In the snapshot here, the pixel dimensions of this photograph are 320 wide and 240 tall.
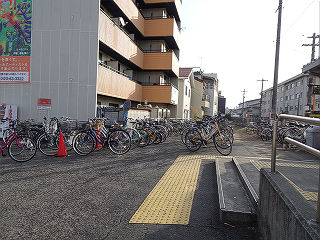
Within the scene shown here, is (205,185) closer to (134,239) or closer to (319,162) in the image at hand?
(134,239)

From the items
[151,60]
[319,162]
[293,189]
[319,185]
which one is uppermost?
[151,60]

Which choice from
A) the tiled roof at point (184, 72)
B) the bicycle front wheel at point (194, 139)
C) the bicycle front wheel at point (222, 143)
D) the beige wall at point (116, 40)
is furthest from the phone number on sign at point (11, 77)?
the tiled roof at point (184, 72)

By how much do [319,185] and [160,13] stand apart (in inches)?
758

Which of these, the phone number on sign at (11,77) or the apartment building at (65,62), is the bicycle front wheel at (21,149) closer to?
the apartment building at (65,62)

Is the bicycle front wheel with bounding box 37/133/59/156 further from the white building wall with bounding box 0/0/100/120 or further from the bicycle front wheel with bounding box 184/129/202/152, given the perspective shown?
the bicycle front wheel with bounding box 184/129/202/152

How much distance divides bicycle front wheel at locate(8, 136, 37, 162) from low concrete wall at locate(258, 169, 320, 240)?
5955 mm

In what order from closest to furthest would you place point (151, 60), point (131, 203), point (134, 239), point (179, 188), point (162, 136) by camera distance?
point (134, 239) < point (131, 203) < point (179, 188) < point (162, 136) < point (151, 60)

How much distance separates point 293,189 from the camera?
2234 millimetres

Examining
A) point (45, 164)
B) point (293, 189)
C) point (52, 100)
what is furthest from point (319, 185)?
point (52, 100)

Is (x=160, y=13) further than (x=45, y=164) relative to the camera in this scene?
Yes

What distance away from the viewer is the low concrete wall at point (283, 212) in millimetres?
1660

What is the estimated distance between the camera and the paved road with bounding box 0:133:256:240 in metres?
2.70

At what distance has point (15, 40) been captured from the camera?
10.7 m

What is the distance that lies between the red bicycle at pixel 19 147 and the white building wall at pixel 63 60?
4194mm
